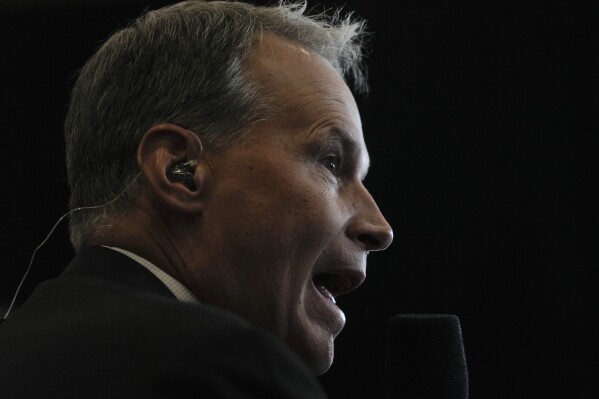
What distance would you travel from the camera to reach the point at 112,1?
10.2ft

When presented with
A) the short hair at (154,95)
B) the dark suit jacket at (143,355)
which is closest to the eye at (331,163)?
the short hair at (154,95)

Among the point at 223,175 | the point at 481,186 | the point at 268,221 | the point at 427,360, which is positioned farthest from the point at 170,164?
the point at 481,186

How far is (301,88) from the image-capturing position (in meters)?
1.62

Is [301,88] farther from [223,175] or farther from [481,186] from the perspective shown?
[481,186]

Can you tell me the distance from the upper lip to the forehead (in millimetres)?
231

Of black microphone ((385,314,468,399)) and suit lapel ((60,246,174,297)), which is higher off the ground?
suit lapel ((60,246,174,297))

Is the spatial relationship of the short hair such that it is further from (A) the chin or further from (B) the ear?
(A) the chin

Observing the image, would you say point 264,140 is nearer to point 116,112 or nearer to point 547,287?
point 116,112

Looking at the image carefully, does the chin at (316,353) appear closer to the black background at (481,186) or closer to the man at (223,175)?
the man at (223,175)

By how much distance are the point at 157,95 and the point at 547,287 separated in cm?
174

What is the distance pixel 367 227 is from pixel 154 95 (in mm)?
443

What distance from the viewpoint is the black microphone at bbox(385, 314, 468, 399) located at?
152 cm

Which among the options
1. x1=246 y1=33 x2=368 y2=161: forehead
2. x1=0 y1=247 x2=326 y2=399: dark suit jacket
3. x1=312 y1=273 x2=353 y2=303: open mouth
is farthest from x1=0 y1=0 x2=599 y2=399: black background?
x1=0 y1=247 x2=326 y2=399: dark suit jacket

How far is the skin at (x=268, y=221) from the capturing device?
1477mm
